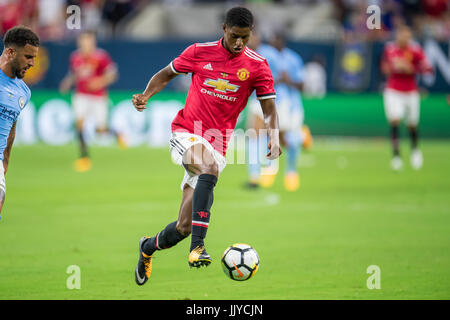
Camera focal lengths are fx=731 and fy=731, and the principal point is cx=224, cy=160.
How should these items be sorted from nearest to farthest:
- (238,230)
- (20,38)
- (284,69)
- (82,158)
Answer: (20,38), (238,230), (284,69), (82,158)

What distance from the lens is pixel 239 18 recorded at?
253 inches

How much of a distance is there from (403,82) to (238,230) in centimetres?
931

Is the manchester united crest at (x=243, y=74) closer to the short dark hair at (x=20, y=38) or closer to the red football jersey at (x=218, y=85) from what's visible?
the red football jersey at (x=218, y=85)

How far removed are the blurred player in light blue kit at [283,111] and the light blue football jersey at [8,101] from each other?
7.68m

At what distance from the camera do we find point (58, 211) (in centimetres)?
1175

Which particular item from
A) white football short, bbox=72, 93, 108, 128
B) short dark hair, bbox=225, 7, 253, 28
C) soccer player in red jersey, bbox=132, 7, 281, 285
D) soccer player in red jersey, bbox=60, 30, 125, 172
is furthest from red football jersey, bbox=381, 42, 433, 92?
short dark hair, bbox=225, 7, 253, 28

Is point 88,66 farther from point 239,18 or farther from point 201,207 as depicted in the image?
point 201,207

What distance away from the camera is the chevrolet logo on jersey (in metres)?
6.75

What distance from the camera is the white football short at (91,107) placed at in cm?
1848

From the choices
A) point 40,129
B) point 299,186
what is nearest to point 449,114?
point 299,186

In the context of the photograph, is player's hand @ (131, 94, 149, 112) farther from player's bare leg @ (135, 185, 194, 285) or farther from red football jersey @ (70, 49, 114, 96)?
red football jersey @ (70, 49, 114, 96)

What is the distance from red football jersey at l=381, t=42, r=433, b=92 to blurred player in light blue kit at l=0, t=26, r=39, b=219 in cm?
1268

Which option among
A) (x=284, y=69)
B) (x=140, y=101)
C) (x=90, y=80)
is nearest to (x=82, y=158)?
(x=90, y=80)

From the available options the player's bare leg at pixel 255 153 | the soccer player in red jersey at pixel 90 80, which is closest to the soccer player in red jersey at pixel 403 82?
the player's bare leg at pixel 255 153
